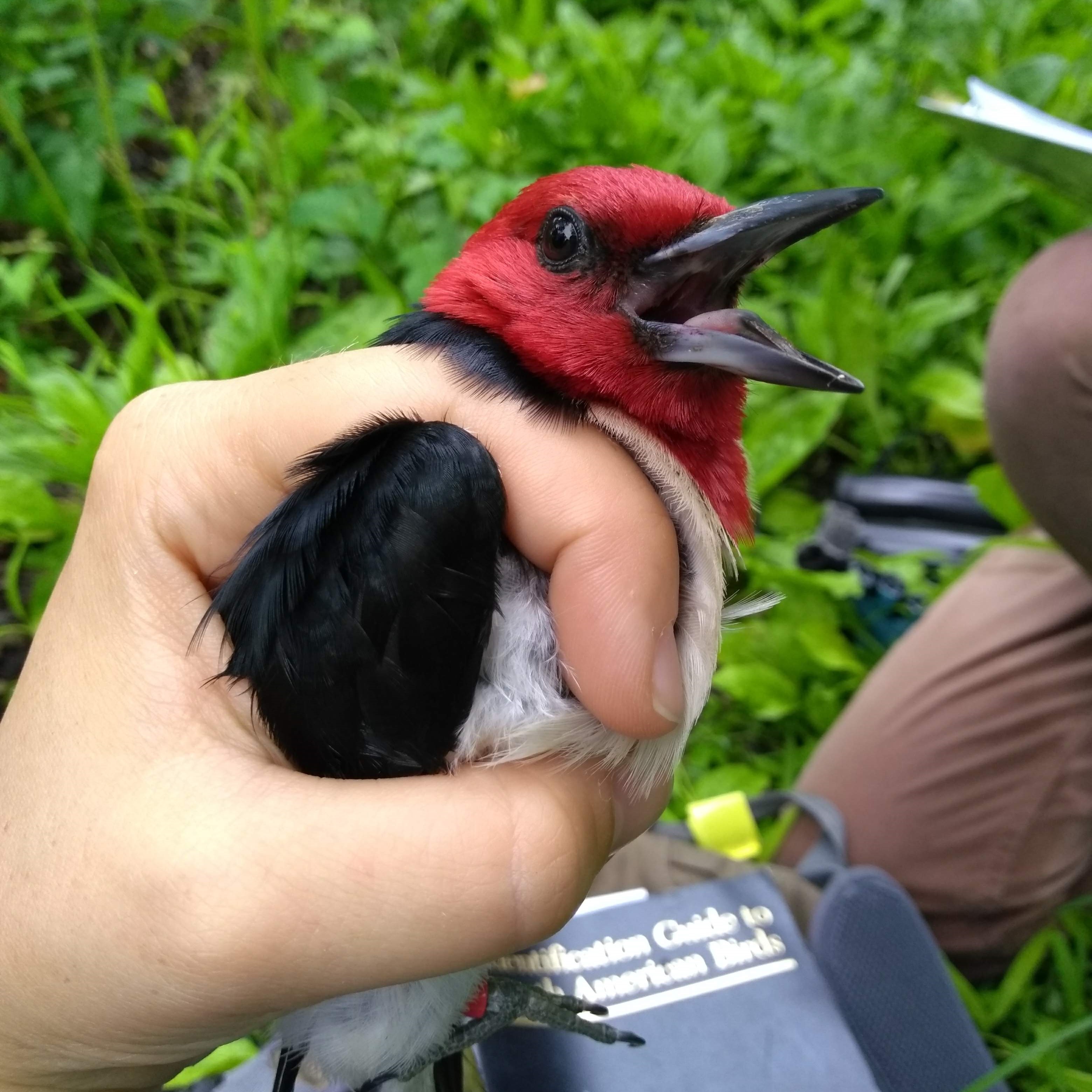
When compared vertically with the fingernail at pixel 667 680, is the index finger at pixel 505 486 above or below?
above

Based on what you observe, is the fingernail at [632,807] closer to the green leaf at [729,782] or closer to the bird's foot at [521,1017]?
→ the bird's foot at [521,1017]

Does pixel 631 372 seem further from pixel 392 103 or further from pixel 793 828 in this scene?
pixel 392 103

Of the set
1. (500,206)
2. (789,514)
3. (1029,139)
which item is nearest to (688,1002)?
(789,514)

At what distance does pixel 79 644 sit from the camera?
36.1 inches

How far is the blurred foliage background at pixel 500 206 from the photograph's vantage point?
6.87ft

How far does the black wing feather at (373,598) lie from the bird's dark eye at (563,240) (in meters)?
0.29

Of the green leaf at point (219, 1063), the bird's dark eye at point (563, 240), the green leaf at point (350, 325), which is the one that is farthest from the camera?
the green leaf at point (350, 325)

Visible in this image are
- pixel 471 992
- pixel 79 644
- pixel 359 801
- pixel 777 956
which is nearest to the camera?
pixel 359 801

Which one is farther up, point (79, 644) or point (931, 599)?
point (79, 644)

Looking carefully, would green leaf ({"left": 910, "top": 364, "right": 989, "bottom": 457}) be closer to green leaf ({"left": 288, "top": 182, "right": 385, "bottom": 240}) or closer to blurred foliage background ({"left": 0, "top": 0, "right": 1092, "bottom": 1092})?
blurred foliage background ({"left": 0, "top": 0, "right": 1092, "bottom": 1092})

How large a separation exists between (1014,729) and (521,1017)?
1188mm

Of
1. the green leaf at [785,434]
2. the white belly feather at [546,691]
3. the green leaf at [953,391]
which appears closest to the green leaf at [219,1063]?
the white belly feather at [546,691]

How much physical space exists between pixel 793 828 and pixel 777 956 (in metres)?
0.46

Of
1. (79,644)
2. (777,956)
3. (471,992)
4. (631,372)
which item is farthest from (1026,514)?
(79,644)
